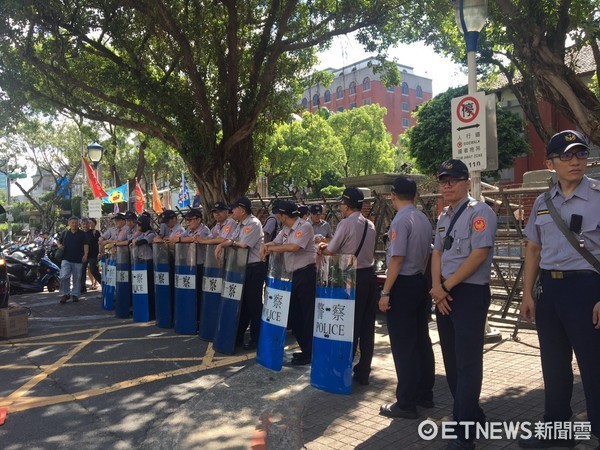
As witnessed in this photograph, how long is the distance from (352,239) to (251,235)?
1855 mm

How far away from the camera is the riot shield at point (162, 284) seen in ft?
27.5

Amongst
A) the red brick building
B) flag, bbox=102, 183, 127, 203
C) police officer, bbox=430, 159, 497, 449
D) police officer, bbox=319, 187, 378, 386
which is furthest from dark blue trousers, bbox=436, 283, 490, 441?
the red brick building

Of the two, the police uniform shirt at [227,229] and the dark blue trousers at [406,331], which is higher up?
the police uniform shirt at [227,229]

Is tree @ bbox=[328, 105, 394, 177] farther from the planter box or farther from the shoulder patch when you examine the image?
the shoulder patch

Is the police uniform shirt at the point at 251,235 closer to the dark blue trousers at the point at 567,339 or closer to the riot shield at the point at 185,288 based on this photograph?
the riot shield at the point at 185,288

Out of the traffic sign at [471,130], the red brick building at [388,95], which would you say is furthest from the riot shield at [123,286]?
the red brick building at [388,95]

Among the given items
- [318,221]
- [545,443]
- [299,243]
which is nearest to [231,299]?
[299,243]

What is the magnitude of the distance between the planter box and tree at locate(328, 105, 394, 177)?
38848mm

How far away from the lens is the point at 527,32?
7188mm

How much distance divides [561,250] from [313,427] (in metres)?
2.36

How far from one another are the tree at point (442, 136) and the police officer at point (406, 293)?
80.3 feet

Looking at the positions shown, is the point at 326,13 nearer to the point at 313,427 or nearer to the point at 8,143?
the point at 313,427

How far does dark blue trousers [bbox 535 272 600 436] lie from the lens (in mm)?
3330

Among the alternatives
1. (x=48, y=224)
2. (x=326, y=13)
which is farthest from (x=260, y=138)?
(x=48, y=224)
